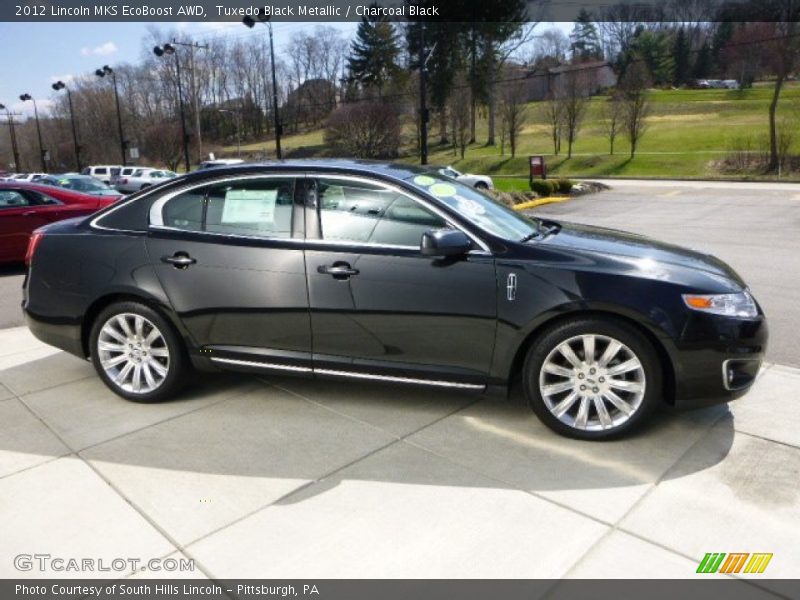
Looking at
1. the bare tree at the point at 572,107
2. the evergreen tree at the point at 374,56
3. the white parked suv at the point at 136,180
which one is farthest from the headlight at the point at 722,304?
the evergreen tree at the point at 374,56

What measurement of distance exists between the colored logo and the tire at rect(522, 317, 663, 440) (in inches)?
38.4

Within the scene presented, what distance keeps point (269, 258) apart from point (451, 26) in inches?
2489

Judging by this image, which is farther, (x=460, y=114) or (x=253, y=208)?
(x=460, y=114)

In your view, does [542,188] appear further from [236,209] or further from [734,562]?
[734,562]

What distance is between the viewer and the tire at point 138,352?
4211mm

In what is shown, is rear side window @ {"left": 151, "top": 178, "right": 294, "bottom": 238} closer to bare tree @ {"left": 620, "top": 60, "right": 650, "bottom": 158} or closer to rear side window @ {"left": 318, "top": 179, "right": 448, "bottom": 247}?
rear side window @ {"left": 318, "top": 179, "right": 448, "bottom": 247}

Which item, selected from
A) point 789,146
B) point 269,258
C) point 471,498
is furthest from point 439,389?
point 789,146

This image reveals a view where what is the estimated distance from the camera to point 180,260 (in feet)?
13.5

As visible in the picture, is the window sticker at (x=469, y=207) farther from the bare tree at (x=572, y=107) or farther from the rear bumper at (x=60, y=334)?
the bare tree at (x=572, y=107)

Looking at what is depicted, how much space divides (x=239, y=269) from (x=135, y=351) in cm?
95

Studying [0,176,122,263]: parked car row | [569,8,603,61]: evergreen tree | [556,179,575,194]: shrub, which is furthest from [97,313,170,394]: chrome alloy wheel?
[569,8,603,61]: evergreen tree

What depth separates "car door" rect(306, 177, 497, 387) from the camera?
366 cm

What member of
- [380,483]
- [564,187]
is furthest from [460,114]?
[380,483]
